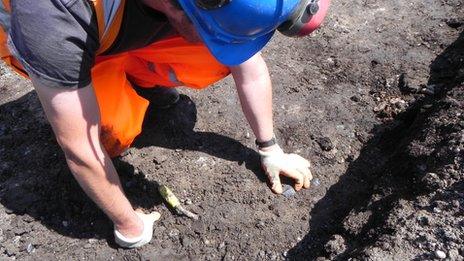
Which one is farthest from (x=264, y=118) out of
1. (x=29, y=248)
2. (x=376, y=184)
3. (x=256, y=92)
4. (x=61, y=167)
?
(x=29, y=248)

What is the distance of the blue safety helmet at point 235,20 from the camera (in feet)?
4.57

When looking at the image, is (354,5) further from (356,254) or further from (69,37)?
(69,37)

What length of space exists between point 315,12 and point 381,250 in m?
0.82

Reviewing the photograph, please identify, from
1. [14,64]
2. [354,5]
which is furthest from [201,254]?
[354,5]

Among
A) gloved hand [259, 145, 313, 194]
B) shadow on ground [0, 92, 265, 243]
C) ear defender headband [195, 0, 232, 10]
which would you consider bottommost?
shadow on ground [0, 92, 265, 243]

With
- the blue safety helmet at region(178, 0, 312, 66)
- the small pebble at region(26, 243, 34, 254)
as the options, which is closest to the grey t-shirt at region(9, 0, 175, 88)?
the blue safety helmet at region(178, 0, 312, 66)

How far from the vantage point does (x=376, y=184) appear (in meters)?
2.18

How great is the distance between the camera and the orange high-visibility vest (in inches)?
89.7

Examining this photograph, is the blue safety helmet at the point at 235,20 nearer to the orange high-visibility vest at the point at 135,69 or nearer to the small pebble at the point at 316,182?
the orange high-visibility vest at the point at 135,69

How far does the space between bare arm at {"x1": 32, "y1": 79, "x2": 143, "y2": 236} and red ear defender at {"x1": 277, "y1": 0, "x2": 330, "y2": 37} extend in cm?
70

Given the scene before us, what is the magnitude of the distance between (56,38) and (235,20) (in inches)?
21.8

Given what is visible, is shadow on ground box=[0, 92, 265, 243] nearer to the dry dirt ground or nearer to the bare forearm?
the dry dirt ground

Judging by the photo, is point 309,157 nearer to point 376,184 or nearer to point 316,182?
point 316,182

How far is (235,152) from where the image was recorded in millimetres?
2576
